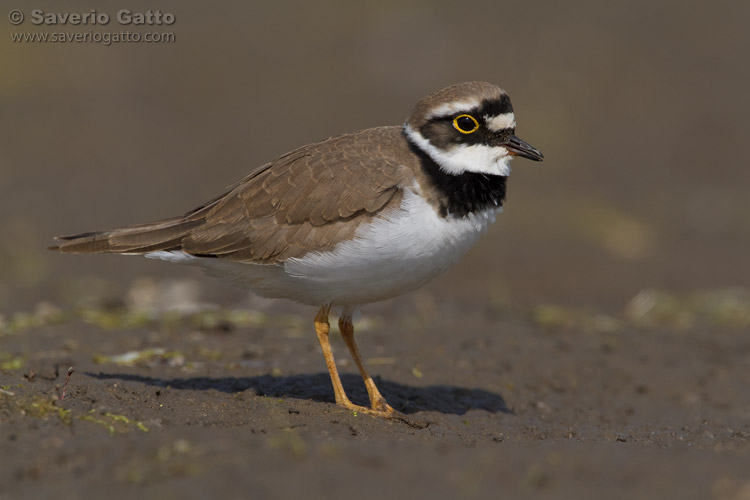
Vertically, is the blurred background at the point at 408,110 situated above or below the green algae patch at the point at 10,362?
above

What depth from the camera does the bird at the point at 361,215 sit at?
6.67 m

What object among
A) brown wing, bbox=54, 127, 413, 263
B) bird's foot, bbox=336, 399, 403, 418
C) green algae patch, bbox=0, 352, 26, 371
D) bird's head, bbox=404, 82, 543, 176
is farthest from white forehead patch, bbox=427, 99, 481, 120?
green algae patch, bbox=0, 352, 26, 371

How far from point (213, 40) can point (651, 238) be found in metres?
11.2

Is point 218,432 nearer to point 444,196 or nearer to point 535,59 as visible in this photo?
point 444,196

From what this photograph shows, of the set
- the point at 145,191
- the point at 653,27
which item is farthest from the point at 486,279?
the point at 653,27

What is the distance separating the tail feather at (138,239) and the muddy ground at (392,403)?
99cm

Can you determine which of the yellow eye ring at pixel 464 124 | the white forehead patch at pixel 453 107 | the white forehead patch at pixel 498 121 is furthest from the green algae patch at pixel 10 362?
the white forehead patch at pixel 498 121

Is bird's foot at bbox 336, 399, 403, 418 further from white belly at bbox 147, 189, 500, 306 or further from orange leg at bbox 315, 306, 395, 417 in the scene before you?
white belly at bbox 147, 189, 500, 306

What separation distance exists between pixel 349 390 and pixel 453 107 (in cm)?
248

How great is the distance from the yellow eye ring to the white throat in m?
0.12

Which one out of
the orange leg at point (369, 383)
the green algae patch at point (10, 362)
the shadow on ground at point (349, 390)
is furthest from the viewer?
the green algae patch at point (10, 362)

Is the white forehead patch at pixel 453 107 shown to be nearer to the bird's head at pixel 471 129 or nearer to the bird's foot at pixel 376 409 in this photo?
the bird's head at pixel 471 129

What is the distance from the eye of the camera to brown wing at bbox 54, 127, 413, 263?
6793mm

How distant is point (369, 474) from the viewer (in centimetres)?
458
